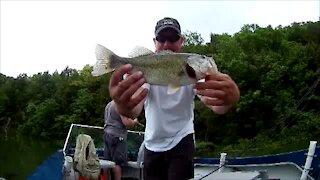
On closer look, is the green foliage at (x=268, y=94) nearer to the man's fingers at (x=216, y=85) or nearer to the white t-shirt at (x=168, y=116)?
the white t-shirt at (x=168, y=116)

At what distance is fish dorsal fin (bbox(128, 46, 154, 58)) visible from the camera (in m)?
3.35

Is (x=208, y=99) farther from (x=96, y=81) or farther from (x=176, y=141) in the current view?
(x=96, y=81)

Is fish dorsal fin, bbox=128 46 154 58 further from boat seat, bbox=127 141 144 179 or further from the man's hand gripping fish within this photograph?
boat seat, bbox=127 141 144 179

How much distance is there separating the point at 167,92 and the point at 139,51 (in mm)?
323

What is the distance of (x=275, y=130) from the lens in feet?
107

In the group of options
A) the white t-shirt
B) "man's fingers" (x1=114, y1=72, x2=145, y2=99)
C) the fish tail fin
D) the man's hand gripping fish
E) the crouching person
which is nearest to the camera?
"man's fingers" (x1=114, y1=72, x2=145, y2=99)

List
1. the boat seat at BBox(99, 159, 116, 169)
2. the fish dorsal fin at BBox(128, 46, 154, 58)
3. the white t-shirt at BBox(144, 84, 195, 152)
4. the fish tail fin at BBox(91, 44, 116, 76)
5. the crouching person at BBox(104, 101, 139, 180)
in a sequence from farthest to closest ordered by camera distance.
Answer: the crouching person at BBox(104, 101, 139, 180) → the boat seat at BBox(99, 159, 116, 169) → the white t-shirt at BBox(144, 84, 195, 152) → the fish dorsal fin at BBox(128, 46, 154, 58) → the fish tail fin at BBox(91, 44, 116, 76)

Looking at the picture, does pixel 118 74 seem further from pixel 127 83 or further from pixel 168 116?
pixel 168 116

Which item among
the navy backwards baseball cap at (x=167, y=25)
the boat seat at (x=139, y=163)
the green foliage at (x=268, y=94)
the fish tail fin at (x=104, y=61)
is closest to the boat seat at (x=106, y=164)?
the boat seat at (x=139, y=163)

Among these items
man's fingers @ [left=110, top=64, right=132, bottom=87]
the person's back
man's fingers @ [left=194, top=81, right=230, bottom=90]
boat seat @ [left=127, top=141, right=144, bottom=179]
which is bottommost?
boat seat @ [left=127, top=141, right=144, bottom=179]

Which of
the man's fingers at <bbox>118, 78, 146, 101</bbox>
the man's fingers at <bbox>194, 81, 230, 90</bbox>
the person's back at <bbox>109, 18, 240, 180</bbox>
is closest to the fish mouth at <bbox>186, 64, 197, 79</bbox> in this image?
the man's fingers at <bbox>194, 81, 230, 90</bbox>

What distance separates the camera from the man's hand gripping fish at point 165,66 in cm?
310

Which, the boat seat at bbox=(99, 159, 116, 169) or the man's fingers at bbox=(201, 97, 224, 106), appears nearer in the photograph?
the man's fingers at bbox=(201, 97, 224, 106)

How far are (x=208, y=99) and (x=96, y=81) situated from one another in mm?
52856
